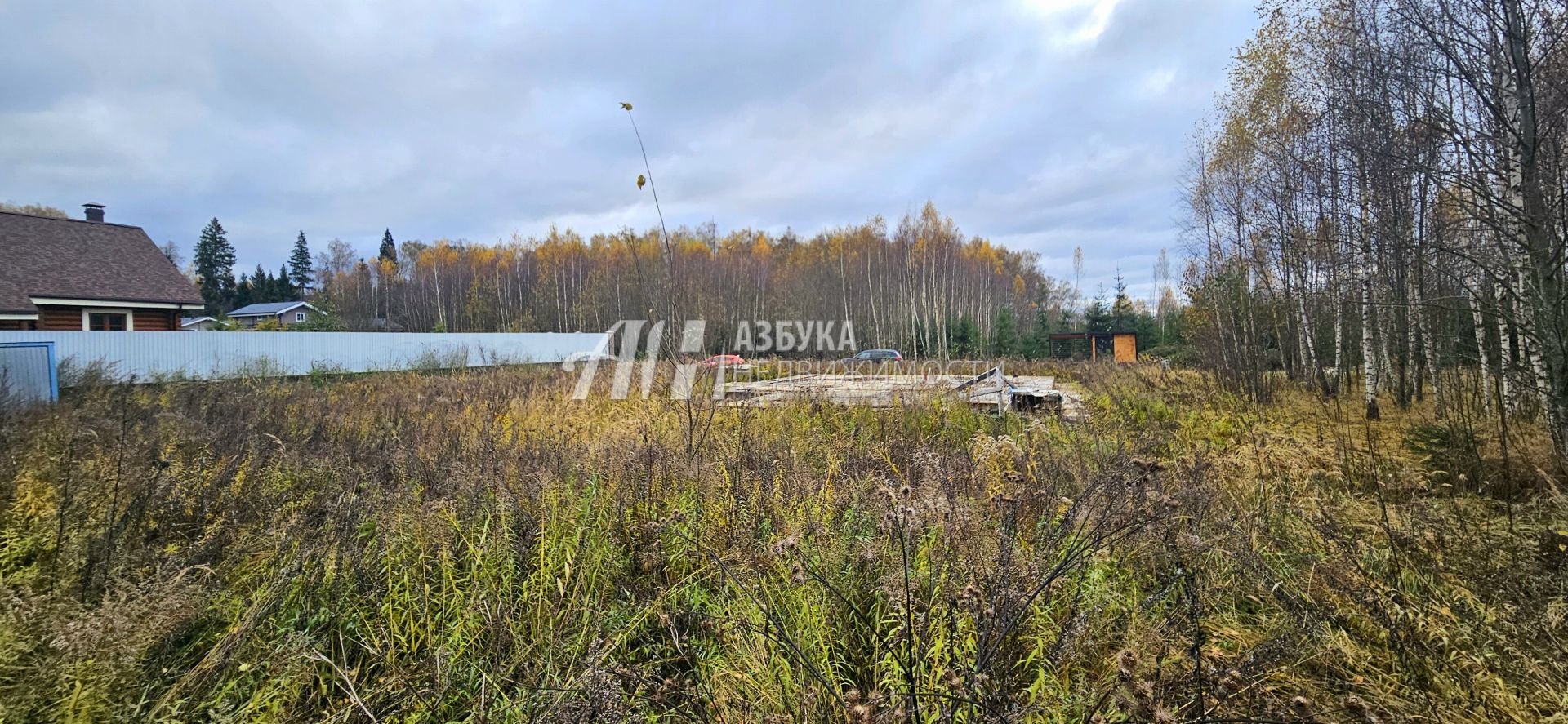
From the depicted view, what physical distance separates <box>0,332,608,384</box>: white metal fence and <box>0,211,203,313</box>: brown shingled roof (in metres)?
6.35

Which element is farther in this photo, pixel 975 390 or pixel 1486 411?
pixel 975 390

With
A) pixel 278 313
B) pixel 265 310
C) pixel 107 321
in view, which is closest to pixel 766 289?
pixel 107 321

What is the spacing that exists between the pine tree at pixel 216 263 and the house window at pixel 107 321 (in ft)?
153

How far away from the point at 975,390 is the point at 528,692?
6634 mm

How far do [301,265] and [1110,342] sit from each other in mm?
76246

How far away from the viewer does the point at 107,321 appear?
17.5 metres

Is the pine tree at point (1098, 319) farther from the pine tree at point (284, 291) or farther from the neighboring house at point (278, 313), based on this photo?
the pine tree at point (284, 291)

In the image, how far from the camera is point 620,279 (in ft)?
98.5

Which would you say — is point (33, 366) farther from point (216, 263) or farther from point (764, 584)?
point (216, 263)

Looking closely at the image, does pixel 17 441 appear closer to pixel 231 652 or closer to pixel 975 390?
pixel 231 652

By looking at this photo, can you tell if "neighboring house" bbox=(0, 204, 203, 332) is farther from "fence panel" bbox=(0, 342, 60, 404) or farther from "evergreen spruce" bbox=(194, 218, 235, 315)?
"evergreen spruce" bbox=(194, 218, 235, 315)

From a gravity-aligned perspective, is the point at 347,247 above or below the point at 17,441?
above

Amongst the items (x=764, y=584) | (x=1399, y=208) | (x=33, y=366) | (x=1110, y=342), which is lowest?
(x=764, y=584)

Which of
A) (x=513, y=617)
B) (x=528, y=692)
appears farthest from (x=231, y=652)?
(x=528, y=692)
